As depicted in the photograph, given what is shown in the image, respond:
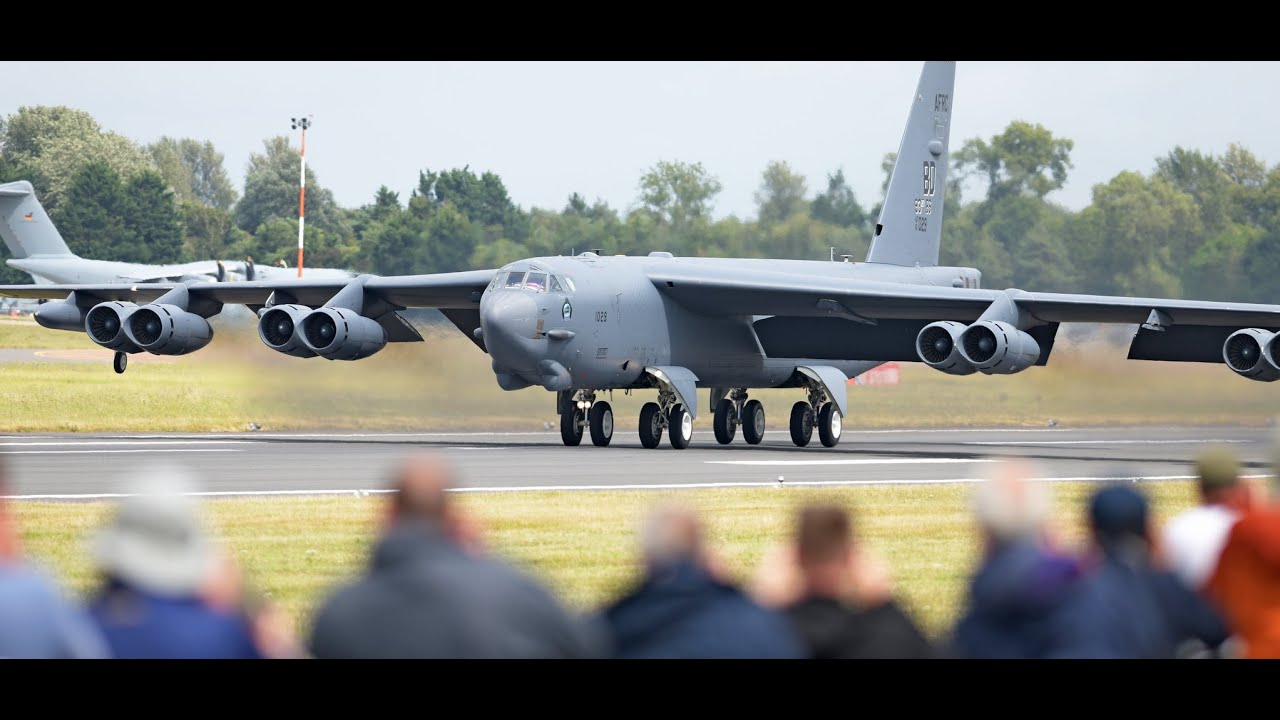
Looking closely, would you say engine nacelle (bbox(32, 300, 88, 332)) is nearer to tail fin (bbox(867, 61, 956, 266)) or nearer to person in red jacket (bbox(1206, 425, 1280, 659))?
tail fin (bbox(867, 61, 956, 266))

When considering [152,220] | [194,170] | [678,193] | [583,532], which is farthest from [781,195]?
[194,170]

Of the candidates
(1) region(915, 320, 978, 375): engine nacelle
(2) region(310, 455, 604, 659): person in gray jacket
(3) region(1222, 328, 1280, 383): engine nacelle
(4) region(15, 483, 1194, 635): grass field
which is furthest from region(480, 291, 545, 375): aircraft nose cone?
(2) region(310, 455, 604, 659): person in gray jacket

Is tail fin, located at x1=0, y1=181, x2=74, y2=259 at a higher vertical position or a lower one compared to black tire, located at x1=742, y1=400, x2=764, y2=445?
higher

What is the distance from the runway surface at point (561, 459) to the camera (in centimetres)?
2195

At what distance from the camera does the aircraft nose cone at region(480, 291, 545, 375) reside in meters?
27.2

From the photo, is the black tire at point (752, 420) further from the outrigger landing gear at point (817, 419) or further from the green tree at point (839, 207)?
the green tree at point (839, 207)

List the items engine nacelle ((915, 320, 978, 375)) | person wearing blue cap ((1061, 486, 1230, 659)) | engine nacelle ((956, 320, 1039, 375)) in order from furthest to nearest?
engine nacelle ((915, 320, 978, 375)), engine nacelle ((956, 320, 1039, 375)), person wearing blue cap ((1061, 486, 1230, 659))

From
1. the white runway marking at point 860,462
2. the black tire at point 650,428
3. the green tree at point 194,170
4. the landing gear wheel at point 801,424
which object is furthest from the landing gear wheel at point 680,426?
the green tree at point 194,170

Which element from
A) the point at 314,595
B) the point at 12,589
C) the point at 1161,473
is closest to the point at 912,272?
the point at 1161,473

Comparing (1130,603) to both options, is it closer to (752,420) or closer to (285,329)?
(285,329)

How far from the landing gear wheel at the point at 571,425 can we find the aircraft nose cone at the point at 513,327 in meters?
2.73

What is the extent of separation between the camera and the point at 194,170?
457ft

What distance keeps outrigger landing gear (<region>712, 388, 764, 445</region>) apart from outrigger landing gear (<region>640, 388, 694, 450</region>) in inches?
73.8

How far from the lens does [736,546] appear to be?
1530 cm
